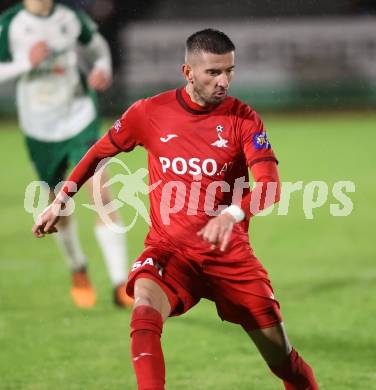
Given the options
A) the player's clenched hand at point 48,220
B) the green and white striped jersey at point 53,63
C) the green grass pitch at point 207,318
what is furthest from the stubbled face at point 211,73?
the green and white striped jersey at point 53,63

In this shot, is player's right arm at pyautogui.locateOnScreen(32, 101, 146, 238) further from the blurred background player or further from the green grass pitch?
the blurred background player

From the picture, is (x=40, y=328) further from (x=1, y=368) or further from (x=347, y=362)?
(x=347, y=362)

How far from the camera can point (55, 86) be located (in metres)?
8.38

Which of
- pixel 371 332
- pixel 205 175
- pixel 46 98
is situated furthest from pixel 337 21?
pixel 205 175

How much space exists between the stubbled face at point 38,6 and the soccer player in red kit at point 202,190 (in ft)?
12.2

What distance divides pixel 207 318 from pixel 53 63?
2.57 meters

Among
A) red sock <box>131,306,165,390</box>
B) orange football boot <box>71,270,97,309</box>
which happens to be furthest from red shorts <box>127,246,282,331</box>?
orange football boot <box>71,270,97,309</box>

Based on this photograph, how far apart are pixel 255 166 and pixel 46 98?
13.7 feet

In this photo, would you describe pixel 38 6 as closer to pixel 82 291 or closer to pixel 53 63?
pixel 53 63

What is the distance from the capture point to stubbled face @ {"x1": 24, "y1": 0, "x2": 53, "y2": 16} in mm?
8320

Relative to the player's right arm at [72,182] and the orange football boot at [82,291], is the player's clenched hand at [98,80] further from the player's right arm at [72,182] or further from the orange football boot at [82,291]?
the player's right arm at [72,182]

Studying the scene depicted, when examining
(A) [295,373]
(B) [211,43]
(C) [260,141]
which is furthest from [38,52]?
(A) [295,373]

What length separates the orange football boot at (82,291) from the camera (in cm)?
790

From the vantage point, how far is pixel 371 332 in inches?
269
